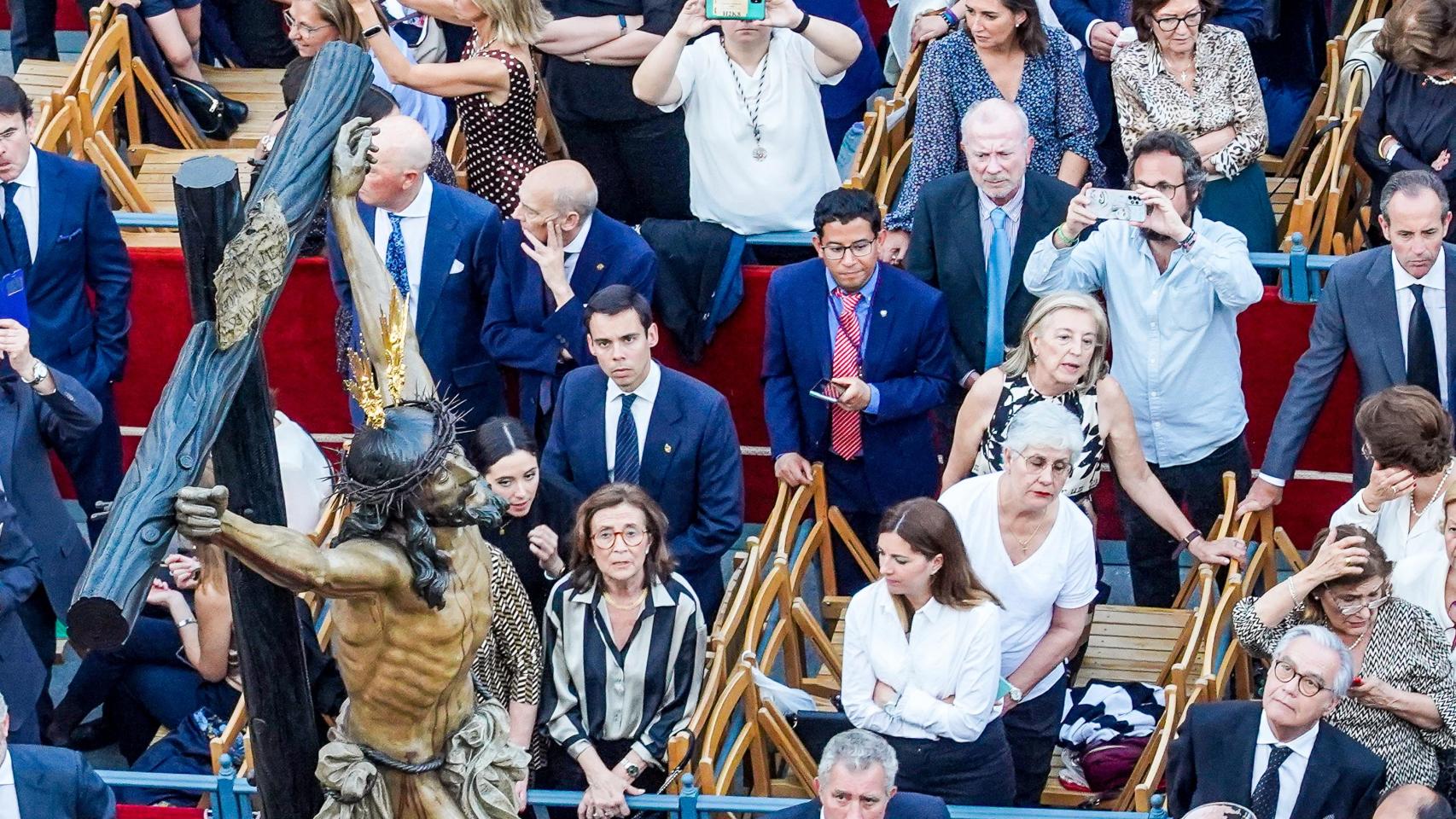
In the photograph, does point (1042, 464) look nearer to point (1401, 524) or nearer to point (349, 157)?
point (1401, 524)

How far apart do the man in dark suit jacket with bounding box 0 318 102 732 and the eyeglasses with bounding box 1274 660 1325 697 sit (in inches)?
150

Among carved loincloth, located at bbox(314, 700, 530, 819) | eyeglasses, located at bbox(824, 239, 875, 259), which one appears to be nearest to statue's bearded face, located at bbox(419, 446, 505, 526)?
carved loincloth, located at bbox(314, 700, 530, 819)

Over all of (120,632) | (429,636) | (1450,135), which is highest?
(120,632)

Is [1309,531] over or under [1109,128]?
under

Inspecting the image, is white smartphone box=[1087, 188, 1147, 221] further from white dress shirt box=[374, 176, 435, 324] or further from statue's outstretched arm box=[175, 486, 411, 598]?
statue's outstretched arm box=[175, 486, 411, 598]

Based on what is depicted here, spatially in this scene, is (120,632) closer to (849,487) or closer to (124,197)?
(849,487)

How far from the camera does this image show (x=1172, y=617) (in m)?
7.68

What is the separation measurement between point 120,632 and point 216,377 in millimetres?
371

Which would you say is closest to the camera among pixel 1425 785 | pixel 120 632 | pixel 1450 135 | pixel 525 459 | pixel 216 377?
pixel 120 632

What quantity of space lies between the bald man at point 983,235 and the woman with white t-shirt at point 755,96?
55cm

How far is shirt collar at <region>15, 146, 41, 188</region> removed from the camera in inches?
318

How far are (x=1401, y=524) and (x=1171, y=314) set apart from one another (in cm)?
115

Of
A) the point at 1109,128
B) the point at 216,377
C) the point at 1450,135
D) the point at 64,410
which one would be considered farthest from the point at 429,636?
the point at 1109,128

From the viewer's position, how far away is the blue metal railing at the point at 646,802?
6.16 metres
